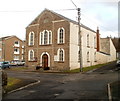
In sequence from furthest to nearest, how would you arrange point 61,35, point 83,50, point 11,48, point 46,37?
point 11,48, point 83,50, point 46,37, point 61,35

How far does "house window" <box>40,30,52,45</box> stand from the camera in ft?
109

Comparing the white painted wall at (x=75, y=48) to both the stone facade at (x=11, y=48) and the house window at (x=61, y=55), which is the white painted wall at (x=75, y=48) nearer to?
the house window at (x=61, y=55)

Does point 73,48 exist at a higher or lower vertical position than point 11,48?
lower

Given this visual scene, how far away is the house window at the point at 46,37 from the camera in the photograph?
109ft

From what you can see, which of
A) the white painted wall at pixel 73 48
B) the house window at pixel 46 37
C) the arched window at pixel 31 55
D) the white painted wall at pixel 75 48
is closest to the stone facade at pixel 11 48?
the arched window at pixel 31 55

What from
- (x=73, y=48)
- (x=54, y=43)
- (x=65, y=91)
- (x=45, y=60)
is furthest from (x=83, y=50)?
(x=65, y=91)

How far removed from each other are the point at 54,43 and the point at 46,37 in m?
2.37

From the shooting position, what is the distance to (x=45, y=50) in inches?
1313

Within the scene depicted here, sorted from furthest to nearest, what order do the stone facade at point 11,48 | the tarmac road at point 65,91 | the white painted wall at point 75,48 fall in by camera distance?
the stone facade at point 11,48 < the white painted wall at point 75,48 < the tarmac road at point 65,91

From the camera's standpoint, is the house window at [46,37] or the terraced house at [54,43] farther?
the house window at [46,37]

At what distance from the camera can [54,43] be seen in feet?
106

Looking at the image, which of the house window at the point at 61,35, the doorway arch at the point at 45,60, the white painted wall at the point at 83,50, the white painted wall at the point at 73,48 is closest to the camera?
the white painted wall at the point at 73,48

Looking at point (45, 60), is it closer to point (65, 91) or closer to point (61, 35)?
point (61, 35)

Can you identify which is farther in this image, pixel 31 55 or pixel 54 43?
pixel 31 55
